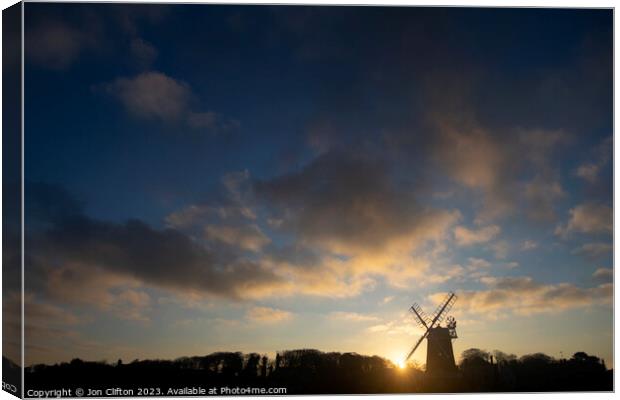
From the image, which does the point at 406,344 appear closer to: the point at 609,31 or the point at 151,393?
the point at 151,393

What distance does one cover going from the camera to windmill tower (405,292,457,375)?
19.1 m

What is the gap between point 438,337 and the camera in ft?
71.9

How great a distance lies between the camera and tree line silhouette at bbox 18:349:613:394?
57.4 ft

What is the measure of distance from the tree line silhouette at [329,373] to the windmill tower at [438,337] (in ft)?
3.27

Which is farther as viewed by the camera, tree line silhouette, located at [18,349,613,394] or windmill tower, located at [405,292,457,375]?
windmill tower, located at [405,292,457,375]

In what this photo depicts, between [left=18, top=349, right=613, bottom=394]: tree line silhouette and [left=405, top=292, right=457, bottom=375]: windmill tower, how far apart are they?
998 mm

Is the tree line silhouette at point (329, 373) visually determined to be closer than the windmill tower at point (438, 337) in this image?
Yes

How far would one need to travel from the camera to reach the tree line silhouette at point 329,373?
17.5 metres

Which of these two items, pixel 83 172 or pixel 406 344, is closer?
pixel 83 172

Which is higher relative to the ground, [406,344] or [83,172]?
[83,172]

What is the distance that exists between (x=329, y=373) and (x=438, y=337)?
4.37m

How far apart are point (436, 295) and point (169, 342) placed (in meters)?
5.76

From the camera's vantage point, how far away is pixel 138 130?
1831 cm

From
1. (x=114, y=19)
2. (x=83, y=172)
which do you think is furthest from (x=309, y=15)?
(x=83, y=172)
